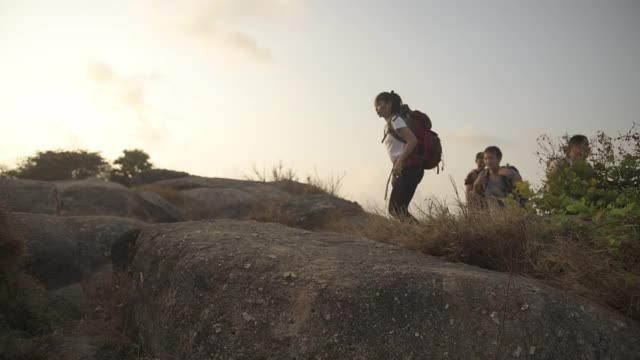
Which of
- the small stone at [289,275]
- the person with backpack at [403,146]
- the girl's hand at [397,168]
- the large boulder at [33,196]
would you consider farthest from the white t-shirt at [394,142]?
the large boulder at [33,196]

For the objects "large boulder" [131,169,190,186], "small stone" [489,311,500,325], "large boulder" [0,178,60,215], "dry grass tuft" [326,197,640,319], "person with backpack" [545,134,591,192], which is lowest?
"small stone" [489,311,500,325]

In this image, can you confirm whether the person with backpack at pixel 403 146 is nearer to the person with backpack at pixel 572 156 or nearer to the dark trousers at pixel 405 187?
the dark trousers at pixel 405 187

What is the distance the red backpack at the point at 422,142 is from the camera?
590 cm

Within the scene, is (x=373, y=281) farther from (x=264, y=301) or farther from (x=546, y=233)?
(x=546, y=233)

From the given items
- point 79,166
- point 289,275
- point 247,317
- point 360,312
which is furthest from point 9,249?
point 79,166

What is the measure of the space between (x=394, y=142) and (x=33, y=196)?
6.51 metres

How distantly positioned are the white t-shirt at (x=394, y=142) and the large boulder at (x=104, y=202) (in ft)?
18.9

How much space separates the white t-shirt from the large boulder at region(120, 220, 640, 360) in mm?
2185

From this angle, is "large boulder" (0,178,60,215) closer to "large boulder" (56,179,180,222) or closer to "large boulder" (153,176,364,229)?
"large boulder" (56,179,180,222)

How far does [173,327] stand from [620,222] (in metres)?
3.50

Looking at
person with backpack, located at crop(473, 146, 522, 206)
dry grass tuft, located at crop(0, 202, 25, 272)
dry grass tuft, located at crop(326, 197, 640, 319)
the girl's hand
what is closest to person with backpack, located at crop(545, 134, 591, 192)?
dry grass tuft, located at crop(326, 197, 640, 319)

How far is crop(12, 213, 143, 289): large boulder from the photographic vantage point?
221 inches

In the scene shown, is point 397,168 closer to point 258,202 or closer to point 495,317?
point 495,317

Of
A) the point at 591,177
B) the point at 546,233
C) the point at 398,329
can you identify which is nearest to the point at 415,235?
the point at 546,233
